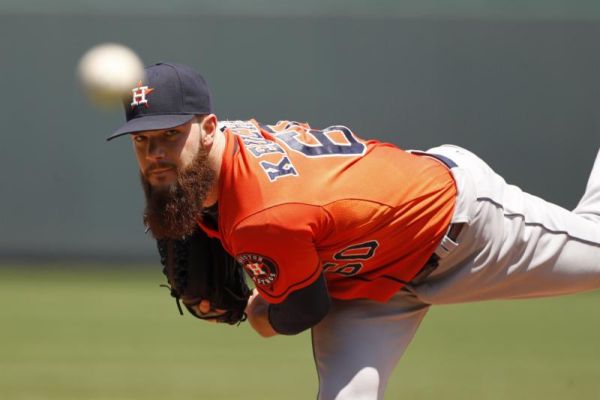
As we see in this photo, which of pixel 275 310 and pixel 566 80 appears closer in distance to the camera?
pixel 275 310

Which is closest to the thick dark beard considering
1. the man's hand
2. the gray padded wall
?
the man's hand

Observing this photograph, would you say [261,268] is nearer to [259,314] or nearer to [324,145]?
[324,145]

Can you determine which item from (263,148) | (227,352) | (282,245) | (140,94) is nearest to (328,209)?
(282,245)

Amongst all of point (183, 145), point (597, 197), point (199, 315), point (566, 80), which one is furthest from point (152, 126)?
point (566, 80)

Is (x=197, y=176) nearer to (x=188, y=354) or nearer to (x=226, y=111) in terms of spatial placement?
(x=188, y=354)

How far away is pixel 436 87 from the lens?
9414 millimetres

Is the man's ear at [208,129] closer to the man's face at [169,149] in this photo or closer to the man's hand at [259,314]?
the man's face at [169,149]

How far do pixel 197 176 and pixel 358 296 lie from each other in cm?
74

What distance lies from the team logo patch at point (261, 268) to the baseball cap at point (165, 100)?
1.53 ft

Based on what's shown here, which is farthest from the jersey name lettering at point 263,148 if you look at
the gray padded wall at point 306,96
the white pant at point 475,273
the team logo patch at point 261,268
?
the gray padded wall at point 306,96

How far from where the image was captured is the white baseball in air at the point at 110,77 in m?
A: 3.43

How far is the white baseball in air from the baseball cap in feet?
0.17

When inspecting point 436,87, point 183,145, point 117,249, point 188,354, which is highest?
point 183,145

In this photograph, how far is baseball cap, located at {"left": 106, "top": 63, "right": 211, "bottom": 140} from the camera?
3.27 meters
